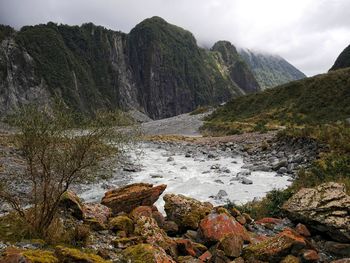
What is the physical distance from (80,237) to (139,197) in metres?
4.35

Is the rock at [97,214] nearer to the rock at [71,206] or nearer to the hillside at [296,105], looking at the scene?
the rock at [71,206]

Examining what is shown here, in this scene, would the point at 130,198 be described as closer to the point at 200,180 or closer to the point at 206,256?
the point at 206,256

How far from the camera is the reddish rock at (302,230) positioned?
1113 centimetres

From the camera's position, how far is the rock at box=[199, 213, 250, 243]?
399 inches

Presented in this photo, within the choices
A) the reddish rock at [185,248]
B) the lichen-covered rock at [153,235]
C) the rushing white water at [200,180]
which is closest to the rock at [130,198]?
the rushing white water at [200,180]

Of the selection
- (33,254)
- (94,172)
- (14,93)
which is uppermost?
(14,93)

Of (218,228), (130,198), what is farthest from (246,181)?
(218,228)

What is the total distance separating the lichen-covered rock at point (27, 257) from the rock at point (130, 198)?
5300 millimetres

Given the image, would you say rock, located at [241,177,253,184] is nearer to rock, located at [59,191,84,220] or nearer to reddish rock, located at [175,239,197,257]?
reddish rock, located at [175,239,197,257]

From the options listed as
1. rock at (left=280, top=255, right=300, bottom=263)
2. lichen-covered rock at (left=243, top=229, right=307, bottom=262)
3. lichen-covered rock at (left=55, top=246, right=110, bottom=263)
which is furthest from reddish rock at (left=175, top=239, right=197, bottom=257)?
lichen-covered rock at (left=55, top=246, right=110, bottom=263)

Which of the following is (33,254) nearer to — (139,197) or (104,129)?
(104,129)

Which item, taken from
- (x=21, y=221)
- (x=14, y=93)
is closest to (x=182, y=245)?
(x=21, y=221)

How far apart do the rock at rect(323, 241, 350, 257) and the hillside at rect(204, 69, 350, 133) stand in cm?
4232

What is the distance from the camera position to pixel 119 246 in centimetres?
930
